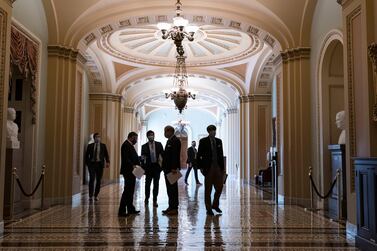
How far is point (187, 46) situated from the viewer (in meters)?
15.1

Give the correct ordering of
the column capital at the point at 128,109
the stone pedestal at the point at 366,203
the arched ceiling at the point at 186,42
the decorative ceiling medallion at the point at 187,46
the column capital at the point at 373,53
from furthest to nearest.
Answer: the column capital at the point at 128,109
the decorative ceiling medallion at the point at 187,46
the arched ceiling at the point at 186,42
the column capital at the point at 373,53
the stone pedestal at the point at 366,203

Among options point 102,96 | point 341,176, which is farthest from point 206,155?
point 102,96

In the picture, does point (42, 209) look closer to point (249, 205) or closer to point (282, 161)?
point (249, 205)

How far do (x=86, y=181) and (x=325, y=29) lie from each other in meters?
9.92

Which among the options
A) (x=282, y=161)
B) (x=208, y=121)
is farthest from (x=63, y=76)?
(x=208, y=121)

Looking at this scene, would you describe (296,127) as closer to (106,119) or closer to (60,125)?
(60,125)

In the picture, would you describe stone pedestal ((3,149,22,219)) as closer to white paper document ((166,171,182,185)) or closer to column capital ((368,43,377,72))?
white paper document ((166,171,182,185))

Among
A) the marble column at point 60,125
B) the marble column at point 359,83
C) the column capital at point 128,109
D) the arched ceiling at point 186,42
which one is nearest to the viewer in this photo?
the marble column at point 359,83

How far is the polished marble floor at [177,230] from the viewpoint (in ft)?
15.9

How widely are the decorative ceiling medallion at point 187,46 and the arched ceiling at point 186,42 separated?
3 cm

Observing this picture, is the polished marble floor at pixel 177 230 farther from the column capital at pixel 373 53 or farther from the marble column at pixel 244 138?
the marble column at pixel 244 138

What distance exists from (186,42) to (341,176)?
27.8ft

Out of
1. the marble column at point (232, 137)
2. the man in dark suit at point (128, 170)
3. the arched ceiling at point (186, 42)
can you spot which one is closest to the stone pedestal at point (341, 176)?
the arched ceiling at point (186, 42)

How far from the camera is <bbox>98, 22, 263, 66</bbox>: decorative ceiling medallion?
13.4 meters
